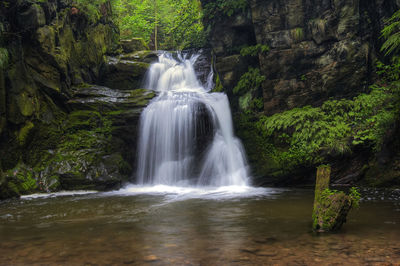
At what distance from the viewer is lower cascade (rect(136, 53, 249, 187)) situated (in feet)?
38.8

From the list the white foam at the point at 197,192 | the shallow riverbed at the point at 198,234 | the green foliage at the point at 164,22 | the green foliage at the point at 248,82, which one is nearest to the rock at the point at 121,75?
the green foliage at the point at 164,22

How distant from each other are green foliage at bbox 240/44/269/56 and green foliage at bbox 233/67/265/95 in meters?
0.72

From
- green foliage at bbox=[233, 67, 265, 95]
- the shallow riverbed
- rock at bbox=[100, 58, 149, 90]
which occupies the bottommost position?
the shallow riverbed

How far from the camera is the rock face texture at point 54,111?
33.9ft

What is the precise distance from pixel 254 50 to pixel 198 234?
1022 centimetres

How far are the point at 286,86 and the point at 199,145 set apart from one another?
14.7ft

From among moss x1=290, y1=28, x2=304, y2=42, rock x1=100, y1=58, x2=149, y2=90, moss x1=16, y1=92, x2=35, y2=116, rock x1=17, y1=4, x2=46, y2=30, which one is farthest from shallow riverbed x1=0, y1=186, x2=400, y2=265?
rock x1=100, y1=58, x2=149, y2=90

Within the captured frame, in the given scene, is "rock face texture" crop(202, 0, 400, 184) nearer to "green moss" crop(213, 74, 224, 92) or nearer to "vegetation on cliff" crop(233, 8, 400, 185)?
"vegetation on cliff" crop(233, 8, 400, 185)

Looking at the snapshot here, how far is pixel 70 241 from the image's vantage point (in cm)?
427

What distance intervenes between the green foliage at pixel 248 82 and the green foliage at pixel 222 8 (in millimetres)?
2831

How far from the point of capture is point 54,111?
12.4 metres

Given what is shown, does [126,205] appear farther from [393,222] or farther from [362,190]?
[362,190]

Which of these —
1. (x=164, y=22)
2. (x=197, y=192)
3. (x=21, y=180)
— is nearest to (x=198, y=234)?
(x=197, y=192)

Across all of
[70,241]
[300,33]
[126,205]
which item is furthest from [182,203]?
[300,33]
